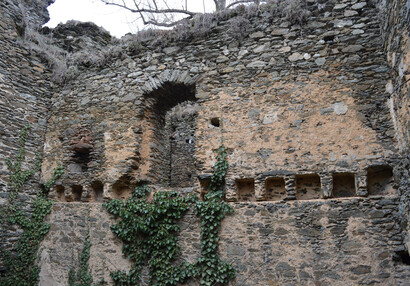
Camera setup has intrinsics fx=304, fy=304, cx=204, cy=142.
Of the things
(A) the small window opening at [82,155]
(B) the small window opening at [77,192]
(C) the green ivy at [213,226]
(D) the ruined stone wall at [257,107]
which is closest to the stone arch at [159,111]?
(D) the ruined stone wall at [257,107]

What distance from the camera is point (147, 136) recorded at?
6000mm

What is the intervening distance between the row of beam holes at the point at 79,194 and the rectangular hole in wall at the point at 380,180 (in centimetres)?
466

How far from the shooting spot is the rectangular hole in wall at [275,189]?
4.61 meters

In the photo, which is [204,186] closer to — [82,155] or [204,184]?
[204,184]

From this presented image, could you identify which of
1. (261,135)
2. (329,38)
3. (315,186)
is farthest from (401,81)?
(261,135)

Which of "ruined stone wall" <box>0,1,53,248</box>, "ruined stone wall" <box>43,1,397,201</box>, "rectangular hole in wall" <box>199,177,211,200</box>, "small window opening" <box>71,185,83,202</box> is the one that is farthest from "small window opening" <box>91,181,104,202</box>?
"rectangular hole in wall" <box>199,177,211,200</box>

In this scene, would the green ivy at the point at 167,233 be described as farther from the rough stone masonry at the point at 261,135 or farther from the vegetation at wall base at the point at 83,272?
the vegetation at wall base at the point at 83,272

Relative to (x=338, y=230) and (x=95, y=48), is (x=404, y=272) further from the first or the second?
(x=95, y=48)

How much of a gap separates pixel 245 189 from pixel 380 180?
1902 millimetres

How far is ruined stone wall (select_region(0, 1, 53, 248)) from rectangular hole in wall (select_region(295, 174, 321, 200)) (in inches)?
209

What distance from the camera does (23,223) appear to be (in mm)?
5992

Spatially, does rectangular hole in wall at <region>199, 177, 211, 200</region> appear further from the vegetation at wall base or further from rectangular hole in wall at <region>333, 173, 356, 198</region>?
the vegetation at wall base

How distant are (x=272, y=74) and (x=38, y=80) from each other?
206 inches

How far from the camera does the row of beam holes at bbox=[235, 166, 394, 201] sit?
4152mm
